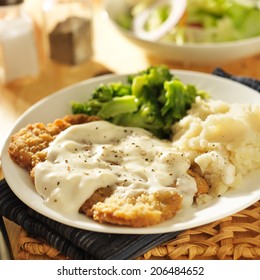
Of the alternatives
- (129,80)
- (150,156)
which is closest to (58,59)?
(129,80)

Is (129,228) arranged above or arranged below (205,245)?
above

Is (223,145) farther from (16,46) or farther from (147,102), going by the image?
(16,46)

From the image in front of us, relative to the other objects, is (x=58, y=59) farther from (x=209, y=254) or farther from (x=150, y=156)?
(x=209, y=254)

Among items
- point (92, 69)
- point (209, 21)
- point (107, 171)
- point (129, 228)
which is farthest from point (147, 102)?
point (209, 21)

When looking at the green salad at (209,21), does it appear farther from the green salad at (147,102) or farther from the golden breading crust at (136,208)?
the golden breading crust at (136,208)

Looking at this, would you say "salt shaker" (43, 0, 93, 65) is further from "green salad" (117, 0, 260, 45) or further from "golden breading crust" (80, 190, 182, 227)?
"golden breading crust" (80, 190, 182, 227)

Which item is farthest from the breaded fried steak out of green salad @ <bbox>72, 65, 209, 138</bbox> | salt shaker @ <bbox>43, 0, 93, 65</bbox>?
salt shaker @ <bbox>43, 0, 93, 65</bbox>
